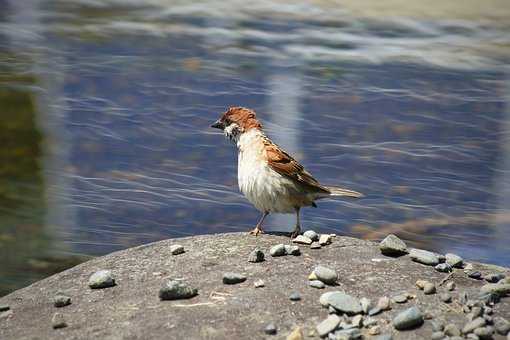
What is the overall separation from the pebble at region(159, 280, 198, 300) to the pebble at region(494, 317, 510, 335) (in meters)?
1.26

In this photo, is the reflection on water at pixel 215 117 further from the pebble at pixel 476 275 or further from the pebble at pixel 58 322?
the pebble at pixel 58 322

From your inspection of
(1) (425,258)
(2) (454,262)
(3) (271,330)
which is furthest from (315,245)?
(3) (271,330)

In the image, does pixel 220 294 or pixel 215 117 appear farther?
pixel 215 117

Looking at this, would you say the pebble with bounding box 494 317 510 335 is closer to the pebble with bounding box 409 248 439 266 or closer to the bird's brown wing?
the pebble with bounding box 409 248 439 266

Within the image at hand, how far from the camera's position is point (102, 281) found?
4820 mm

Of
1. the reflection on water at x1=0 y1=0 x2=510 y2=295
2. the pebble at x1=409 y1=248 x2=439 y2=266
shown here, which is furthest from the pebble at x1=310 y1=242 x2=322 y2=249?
the reflection on water at x1=0 y1=0 x2=510 y2=295

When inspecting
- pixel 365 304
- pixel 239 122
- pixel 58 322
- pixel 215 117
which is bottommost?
pixel 58 322

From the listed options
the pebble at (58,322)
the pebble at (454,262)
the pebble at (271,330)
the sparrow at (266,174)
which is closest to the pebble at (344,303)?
the pebble at (271,330)

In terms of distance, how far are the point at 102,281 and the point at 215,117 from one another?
3.50 meters

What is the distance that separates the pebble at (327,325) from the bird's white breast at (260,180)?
119cm

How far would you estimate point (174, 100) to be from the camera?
28.5ft

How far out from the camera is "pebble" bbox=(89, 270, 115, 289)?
482cm

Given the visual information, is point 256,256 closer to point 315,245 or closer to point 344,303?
point 315,245

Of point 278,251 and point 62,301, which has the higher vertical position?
point 278,251
